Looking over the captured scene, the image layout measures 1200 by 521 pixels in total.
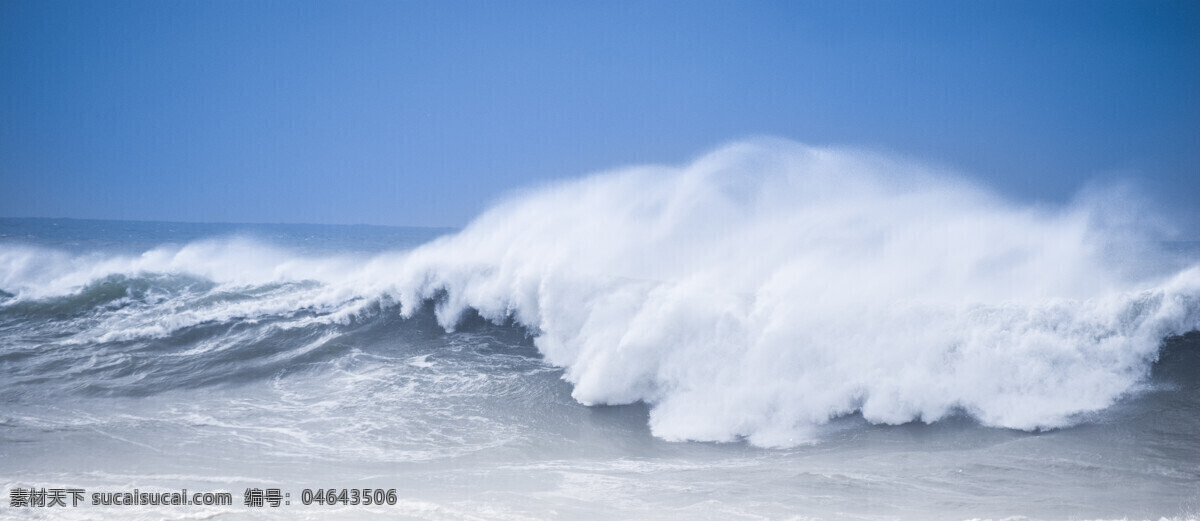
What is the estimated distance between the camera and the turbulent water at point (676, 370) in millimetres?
6734

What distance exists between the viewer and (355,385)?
10398 mm

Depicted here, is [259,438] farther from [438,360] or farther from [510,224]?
[510,224]

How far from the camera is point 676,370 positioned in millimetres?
9812

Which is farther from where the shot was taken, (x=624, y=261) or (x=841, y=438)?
(x=624, y=261)

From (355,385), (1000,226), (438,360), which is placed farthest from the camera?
(1000,226)

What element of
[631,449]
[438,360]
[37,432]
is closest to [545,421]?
[631,449]

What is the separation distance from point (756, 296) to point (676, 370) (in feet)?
6.24

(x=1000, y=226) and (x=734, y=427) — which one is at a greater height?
(x=1000, y=226)

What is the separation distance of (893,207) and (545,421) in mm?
9994

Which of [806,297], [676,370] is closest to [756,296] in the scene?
[806,297]

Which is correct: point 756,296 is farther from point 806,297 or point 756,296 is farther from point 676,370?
point 676,370

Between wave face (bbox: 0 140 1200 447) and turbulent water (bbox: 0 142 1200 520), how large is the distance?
2.1 inches

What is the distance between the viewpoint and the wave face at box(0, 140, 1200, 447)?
909 cm

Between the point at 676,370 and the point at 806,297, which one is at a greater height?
the point at 806,297
